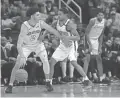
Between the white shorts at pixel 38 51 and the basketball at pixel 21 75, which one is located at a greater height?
the white shorts at pixel 38 51

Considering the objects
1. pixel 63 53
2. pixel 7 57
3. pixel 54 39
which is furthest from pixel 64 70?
pixel 63 53

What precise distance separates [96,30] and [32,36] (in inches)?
122

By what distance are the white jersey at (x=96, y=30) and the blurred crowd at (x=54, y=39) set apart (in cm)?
62

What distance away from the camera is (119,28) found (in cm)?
1708

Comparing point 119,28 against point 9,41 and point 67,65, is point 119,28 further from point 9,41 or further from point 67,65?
point 9,41

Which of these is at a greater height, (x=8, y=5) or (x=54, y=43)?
(x=8, y=5)

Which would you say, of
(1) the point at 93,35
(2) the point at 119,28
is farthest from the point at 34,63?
(2) the point at 119,28

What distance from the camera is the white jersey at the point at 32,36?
10.8 metres

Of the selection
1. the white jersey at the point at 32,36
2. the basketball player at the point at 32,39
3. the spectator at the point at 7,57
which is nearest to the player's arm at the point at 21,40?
the basketball player at the point at 32,39

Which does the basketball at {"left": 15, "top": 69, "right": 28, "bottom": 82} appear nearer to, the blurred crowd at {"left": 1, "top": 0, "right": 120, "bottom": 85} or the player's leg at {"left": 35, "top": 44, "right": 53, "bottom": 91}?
the blurred crowd at {"left": 1, "top": 0, "right": 120, "bottom": 85}

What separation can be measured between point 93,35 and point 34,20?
128 inches

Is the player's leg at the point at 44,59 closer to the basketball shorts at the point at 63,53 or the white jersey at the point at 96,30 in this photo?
the basketball shorts at the point at 63,53

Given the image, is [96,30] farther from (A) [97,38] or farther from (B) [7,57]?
(B) [7,57]

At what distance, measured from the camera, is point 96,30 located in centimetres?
1351
